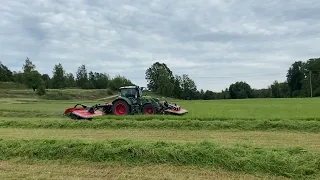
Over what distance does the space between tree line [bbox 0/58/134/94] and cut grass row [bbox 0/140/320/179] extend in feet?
179

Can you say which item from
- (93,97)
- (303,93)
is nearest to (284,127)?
(93,97)

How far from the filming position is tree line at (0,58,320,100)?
87.1m

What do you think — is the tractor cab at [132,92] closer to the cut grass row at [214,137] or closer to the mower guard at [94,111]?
the mower guard at [94,111]

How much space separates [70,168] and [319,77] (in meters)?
107

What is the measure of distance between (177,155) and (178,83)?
291 feet

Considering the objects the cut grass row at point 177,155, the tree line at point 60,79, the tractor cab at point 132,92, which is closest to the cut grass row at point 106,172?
the cut grass row at point 177,155

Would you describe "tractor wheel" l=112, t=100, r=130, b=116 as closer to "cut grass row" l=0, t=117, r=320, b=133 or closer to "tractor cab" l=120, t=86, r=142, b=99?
"tractor cab" l=120, t=86, r=142, b=99

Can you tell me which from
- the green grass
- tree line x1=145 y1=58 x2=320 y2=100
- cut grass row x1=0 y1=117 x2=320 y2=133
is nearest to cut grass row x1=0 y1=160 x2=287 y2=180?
cut grass row x1=0 y1=117 x2=320 y2=133

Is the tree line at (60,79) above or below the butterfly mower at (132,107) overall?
above

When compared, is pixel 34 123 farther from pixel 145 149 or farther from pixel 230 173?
pixel 230 173

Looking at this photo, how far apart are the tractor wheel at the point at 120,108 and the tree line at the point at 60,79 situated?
43.3 meters

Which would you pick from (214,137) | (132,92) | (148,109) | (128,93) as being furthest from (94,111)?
(214,137)

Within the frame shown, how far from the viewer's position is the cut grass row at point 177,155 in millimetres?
6594

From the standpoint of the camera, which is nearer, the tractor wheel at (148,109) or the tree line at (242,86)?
the tractor wheel at (148,109)
